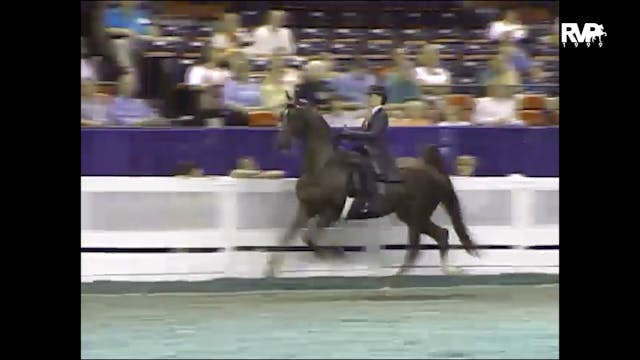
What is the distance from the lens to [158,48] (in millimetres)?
8727

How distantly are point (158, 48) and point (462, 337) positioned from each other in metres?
2.78

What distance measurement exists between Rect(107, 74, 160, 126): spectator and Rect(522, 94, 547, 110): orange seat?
2.52 meters

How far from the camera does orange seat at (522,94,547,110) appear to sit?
9.00m

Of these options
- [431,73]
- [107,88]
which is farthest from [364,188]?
[107,88]

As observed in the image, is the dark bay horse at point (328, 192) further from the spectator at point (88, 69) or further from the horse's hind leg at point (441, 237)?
the spectator at point (88, 69)

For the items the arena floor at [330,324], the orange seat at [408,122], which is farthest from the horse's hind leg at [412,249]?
the orange seat at [408,122]

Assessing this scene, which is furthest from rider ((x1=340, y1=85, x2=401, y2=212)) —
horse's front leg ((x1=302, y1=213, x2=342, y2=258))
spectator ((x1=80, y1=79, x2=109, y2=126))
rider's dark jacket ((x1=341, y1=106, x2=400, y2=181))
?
spectator ((x1=80, y1=79, x2=109, y2=126))

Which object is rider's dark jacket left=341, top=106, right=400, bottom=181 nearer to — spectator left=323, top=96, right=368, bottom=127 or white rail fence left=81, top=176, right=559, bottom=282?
spectator left=323, top=96, right=368, bottom=127

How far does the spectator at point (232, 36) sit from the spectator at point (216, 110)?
24 cm

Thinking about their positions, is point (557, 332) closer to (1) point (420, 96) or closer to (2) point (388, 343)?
(2) point (388, 343)

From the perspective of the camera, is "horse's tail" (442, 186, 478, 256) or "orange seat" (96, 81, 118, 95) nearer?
"orange seat" (96, 81, 118, 95)

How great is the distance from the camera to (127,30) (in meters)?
8.66
